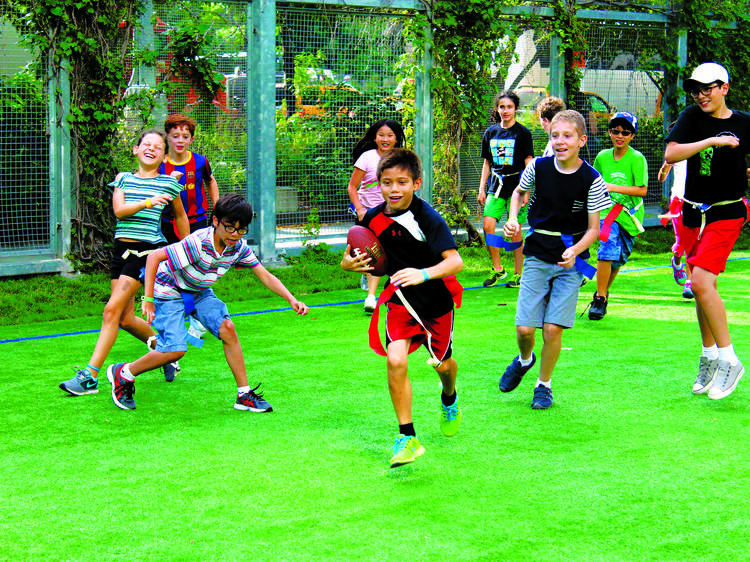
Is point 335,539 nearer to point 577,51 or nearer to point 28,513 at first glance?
point 28,513

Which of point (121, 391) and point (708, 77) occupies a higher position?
point (708, 77)

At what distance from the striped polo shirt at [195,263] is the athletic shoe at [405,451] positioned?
5.29 feet

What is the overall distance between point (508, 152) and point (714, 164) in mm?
4206

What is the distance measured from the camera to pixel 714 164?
5.91m

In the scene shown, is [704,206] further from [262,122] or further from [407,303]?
[262,122]

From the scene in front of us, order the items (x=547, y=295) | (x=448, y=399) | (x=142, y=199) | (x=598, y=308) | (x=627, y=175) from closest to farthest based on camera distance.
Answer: (x=448, y=399) < (x=547, y=295) < (x=142, y=199) < (x=598, y=308) < (x=627, y=175)

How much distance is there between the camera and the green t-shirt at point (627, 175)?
28.5 ft

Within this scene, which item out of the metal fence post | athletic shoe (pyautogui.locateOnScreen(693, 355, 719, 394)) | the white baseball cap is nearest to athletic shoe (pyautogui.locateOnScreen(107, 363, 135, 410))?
athletic shoe (pyautogui.locateOnScreen(693, 355, 719, 394))

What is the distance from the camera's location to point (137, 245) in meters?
6.30

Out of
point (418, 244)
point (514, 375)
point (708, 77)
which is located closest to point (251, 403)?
point (418, 244)

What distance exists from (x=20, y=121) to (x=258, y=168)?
2759mm

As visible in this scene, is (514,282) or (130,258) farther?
(514,282)

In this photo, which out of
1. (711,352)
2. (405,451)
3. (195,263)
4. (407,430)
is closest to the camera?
(405,451)

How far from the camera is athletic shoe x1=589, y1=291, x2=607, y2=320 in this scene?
8547 millimetres
